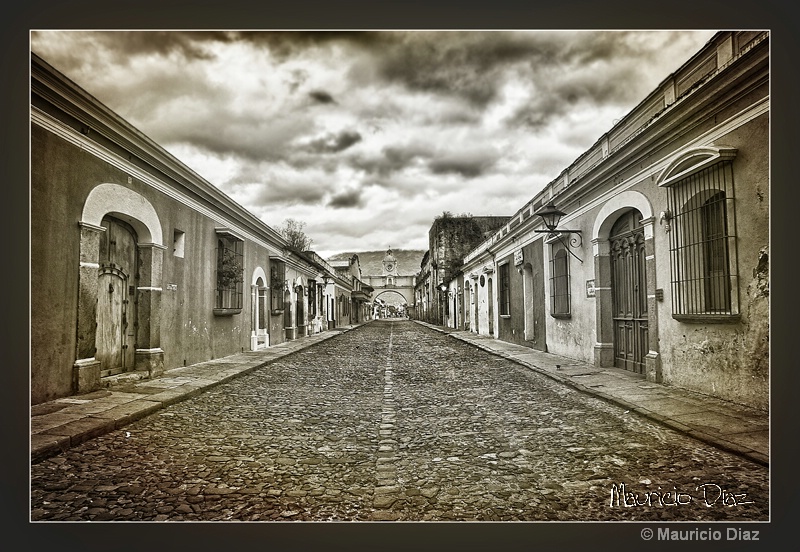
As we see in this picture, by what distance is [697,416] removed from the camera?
13.9ft

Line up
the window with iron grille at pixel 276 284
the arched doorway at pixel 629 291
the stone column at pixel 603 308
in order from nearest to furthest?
the arched doorway at pixel 629 291 < the stone column at pixel 603 308 < the window with iron grille at pixel 276 284

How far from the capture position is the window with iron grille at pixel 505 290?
15406mm

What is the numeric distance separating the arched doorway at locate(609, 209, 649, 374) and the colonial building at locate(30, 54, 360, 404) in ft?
23.4

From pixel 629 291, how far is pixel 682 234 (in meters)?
2.15

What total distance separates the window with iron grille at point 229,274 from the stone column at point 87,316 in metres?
4.34

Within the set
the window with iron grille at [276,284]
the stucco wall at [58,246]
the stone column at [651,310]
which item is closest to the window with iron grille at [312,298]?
Answer: the window with iron grille at [276,284]

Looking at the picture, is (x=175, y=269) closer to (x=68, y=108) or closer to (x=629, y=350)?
(x=68, y=108)

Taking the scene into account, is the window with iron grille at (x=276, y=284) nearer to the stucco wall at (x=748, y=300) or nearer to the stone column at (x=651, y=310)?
the stone column at (x=651, y=310)

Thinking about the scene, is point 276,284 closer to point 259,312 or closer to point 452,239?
point 259,312

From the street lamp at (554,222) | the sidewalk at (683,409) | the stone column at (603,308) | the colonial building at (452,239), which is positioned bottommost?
the sidewalk at (683,409)

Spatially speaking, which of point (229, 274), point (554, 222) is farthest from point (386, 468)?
point (229, 274)

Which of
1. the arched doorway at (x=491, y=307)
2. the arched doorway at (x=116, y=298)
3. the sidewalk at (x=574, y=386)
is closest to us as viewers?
the sidewalk at (x=574, y=386)

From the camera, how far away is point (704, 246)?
17.3ft

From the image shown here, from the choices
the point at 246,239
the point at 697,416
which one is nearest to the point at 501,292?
the point at 246,239
